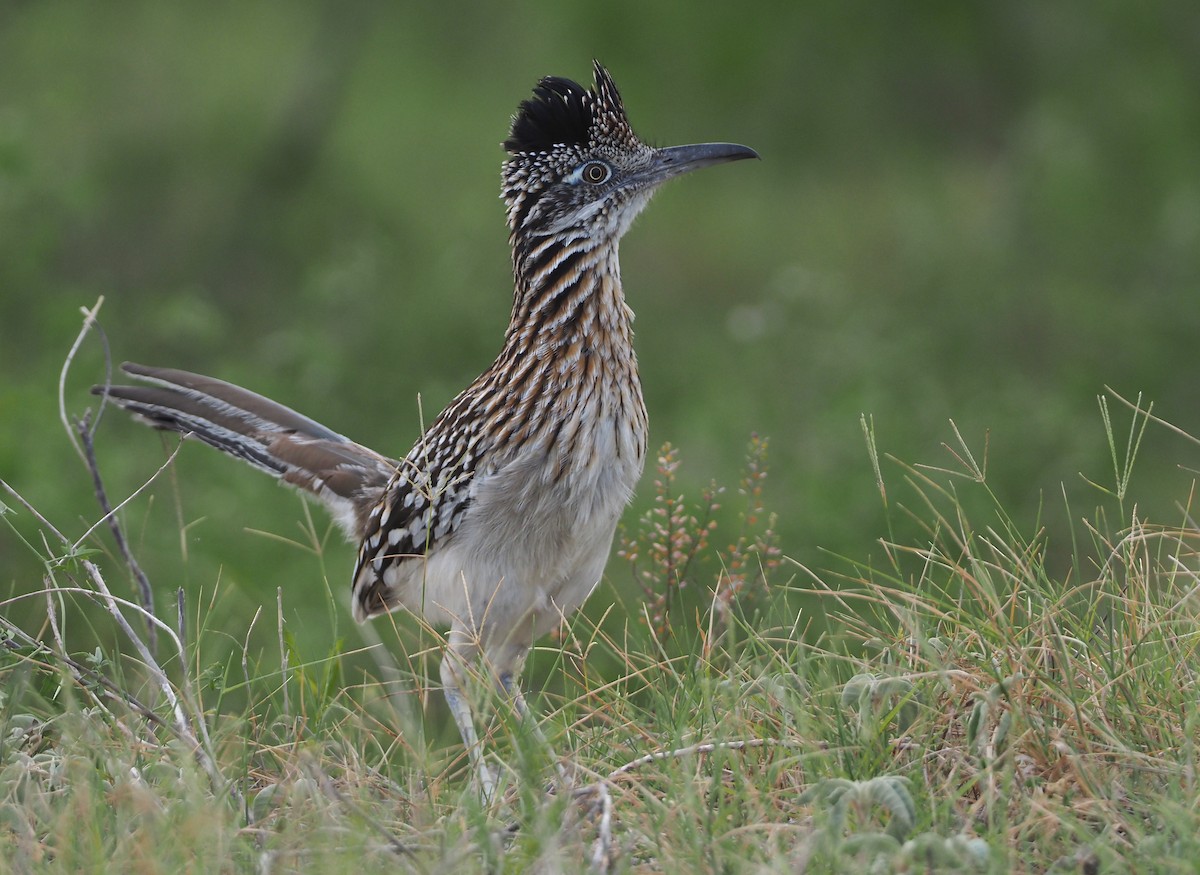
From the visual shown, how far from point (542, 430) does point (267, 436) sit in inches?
68.4

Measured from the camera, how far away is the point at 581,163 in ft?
18.2

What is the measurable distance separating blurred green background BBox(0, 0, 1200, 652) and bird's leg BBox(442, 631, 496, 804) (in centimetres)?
257

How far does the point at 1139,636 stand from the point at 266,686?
2369mm

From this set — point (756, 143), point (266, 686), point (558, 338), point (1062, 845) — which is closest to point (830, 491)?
point (558, 338)

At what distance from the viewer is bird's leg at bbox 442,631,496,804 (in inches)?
153

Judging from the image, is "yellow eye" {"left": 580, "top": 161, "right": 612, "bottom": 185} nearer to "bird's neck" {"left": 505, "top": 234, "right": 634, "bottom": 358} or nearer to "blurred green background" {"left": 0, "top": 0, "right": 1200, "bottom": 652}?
"bird's neck" {"left": 505, "top": 234, "right": 634, "bottom": 358}

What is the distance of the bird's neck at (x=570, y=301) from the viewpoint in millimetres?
5293

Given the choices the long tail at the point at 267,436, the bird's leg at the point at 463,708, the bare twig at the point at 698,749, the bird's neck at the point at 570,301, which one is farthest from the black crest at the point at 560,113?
the bare twig at the point at 698,749

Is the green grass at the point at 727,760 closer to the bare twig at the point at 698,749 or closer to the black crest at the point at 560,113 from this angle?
the bare twig at the point at 698,749

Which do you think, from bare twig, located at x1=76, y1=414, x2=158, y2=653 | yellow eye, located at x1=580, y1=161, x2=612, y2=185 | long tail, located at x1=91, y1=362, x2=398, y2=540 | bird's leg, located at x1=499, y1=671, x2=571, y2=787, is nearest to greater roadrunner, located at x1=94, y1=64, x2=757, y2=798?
yellow eye, located at x1=580, y1=161, x2=612, y2=185

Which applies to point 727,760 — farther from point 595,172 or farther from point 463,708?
point 595,172

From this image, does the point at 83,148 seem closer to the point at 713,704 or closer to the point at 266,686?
the point at 266,686

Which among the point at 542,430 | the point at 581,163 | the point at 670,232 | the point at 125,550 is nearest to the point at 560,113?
the point at 581,163

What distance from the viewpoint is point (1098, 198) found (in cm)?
1380
